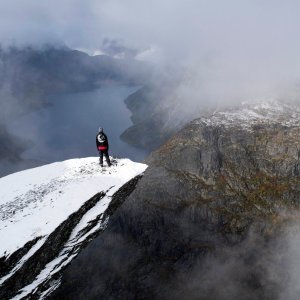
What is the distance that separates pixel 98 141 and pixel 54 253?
716 inches

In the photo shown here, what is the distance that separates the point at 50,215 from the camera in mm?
50719

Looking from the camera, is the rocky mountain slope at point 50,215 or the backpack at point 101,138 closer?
the rocky mountain slope at point 50,215

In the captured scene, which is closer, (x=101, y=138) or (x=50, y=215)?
(x=50, y=215)

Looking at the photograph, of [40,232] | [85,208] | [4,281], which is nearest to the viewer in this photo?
[4,281]

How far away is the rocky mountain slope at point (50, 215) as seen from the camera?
46125mm

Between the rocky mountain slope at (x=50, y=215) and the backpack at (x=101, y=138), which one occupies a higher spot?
the backpack at (x=101, y=138)

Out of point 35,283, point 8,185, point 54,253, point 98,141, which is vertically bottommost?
point 35,283

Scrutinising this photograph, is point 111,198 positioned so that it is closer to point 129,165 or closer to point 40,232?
point 129,165

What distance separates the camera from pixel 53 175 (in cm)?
6191

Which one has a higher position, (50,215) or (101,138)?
(101,138)

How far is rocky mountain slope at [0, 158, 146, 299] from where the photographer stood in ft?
151

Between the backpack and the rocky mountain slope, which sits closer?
the rocky mountain slope

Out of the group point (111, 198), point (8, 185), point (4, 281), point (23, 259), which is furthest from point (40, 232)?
point (8, 185)

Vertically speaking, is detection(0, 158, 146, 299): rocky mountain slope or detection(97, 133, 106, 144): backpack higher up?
detection(97, 133, 106, 144): backpack
